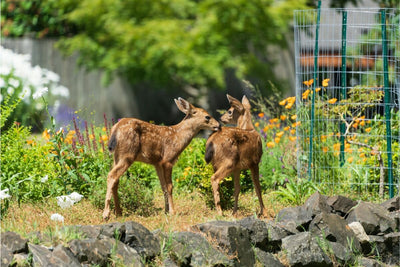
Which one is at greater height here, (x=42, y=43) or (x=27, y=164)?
(x=42, y=43)

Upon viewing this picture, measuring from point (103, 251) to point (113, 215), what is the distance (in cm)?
134

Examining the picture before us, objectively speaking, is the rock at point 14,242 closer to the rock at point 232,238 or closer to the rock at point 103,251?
the rock at point 103,251

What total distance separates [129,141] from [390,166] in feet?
12.1

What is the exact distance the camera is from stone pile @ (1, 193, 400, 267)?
5262 millimetres

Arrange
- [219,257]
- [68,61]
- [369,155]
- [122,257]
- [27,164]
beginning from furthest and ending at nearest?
[68,61] < [369,155] < [27,164] < [219,257] < [122,257]

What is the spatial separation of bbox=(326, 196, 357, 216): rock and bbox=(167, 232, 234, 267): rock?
6.04ft

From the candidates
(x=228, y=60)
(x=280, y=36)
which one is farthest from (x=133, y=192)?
(x=280, y=36)

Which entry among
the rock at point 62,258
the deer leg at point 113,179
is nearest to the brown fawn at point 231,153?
the deer leg at point 113,179

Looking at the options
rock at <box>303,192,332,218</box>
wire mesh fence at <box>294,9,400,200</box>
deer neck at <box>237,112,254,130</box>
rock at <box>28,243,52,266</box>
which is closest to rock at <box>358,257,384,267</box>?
rock at <box>303,192,332,218</box>

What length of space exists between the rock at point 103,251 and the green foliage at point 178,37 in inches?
326

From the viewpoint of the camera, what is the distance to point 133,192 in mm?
7020

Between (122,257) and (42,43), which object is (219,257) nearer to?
(122,257)

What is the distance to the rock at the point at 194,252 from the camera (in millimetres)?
5691

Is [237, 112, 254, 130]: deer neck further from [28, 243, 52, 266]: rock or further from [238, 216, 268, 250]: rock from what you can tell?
[28, 243, 52, 266]: rock
